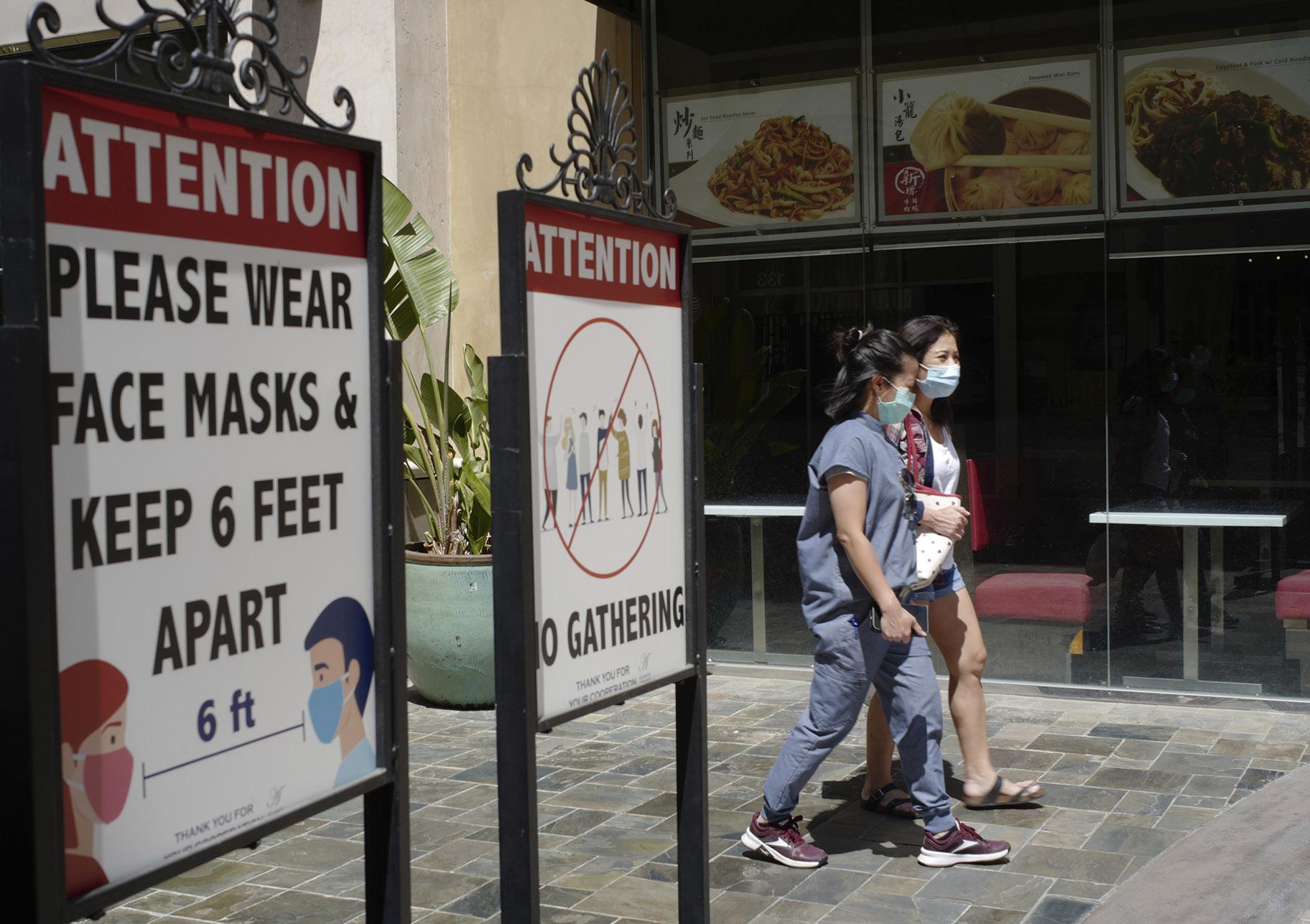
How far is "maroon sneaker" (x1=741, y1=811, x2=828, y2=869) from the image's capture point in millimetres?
5125

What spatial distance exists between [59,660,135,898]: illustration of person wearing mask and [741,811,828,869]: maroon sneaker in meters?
3.30

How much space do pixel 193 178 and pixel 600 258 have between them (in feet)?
4.59

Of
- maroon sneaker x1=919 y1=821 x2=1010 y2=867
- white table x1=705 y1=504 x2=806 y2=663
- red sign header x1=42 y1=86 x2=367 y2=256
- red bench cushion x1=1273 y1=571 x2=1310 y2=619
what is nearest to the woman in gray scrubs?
maroon sneaker x1=919 y1=821 x2=1010 y2=867

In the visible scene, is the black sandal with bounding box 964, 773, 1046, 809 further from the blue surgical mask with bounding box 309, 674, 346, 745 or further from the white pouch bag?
the blue surgical mask with bounding box 309, 674, 346, 745

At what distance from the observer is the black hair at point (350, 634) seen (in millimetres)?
2639

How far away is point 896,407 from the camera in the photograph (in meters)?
5.13

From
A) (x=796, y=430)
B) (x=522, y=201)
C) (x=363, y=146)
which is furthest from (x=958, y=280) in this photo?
(x=363, y=146)

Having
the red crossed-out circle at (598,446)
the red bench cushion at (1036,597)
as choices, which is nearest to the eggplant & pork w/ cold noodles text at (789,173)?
the red bench cushion at (1036,597)

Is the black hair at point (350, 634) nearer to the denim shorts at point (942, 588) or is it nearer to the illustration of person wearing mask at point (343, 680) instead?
the illustration of person wearing mask at point (343, 680)

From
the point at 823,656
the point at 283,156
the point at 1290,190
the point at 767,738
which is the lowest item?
the point at 767,738

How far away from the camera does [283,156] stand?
2.54m

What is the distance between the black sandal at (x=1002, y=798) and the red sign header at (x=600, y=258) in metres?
2.80

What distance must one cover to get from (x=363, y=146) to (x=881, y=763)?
3.89m

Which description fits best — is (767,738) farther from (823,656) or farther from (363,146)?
(363,146)
